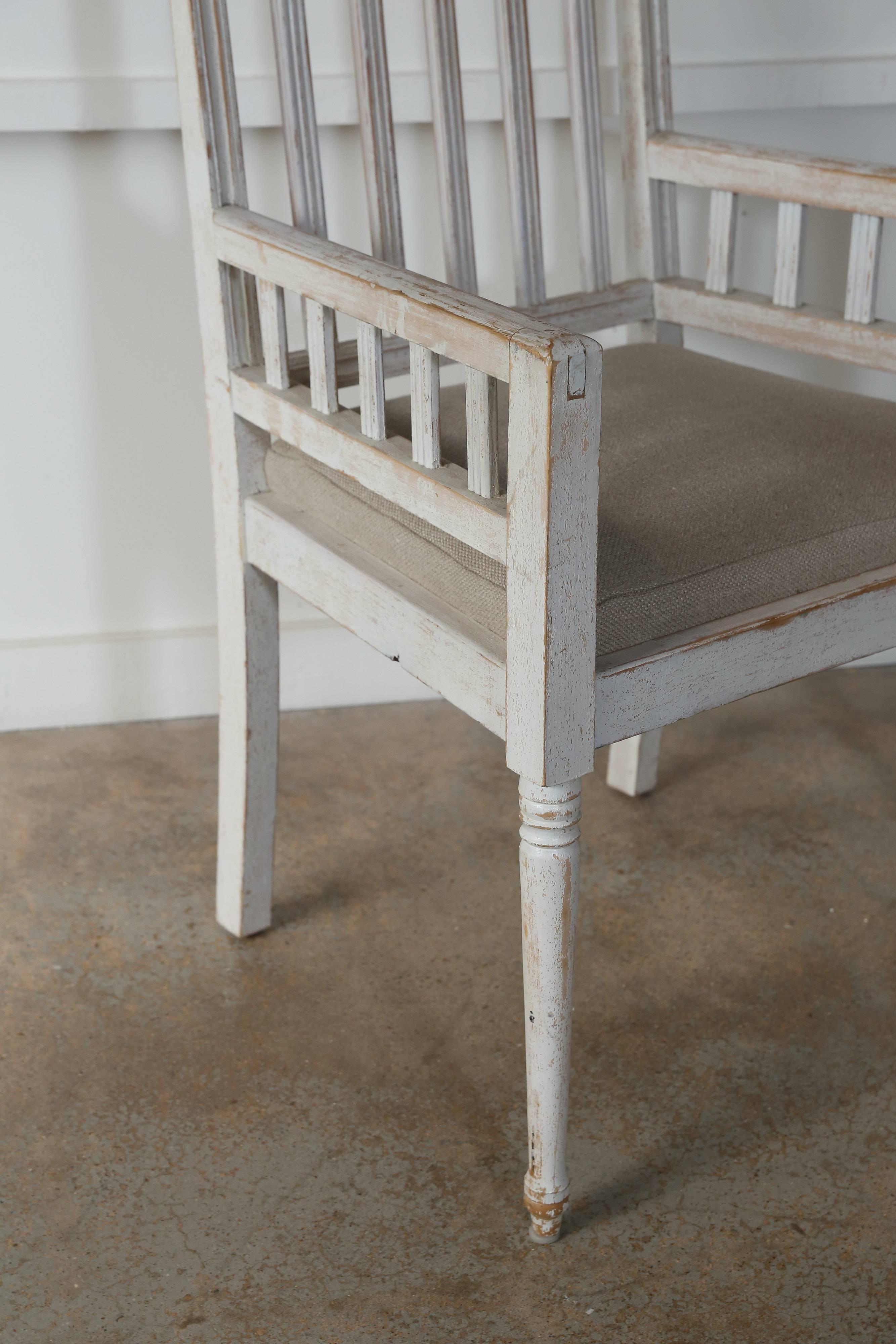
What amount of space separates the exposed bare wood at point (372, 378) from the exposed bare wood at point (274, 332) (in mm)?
120

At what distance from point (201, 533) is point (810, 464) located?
0.91 metres

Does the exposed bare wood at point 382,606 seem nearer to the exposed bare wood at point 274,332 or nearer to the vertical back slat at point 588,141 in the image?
the exposed bare wood at point 274,332

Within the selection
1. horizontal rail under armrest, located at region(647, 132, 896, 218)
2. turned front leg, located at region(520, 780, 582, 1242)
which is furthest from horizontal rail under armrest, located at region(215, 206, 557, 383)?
horizontal rail under armrest, located at region(647, 132, 896, 218)

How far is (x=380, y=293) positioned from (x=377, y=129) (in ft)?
1.17

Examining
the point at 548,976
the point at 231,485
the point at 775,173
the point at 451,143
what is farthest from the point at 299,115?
the point at 548,976

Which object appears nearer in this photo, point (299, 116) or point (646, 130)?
point (299, 116)

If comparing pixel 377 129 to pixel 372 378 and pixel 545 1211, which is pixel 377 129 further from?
pixel 545 1211

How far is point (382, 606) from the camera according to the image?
1.02 metres

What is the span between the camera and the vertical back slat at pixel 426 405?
35.0 inches

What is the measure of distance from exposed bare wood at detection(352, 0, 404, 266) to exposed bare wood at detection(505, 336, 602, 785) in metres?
0.43

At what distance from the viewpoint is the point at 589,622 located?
0.85 metres

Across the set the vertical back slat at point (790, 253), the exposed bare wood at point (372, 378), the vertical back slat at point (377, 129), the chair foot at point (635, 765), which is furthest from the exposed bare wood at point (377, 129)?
the chair foot at point (635, 765)

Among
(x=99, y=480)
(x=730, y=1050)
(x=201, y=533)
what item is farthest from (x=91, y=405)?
(x=730, y=1050)

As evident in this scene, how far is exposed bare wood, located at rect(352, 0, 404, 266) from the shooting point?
3.76 feet
